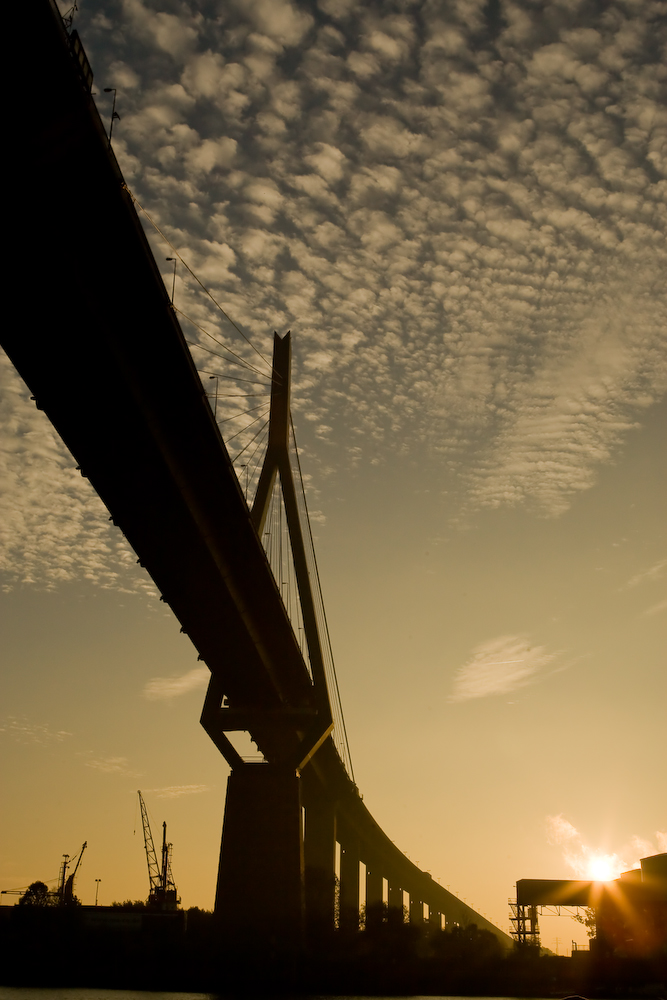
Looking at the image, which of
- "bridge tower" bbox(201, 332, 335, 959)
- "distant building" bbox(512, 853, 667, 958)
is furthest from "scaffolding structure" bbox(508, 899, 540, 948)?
"bridge tower" bbox(201, 332, 335, 959)

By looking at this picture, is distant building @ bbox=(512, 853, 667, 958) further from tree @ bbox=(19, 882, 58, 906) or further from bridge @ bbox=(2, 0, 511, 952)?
tree @ bbox=(19, 882, 58, 906)

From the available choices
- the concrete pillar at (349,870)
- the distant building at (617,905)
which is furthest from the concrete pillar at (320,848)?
the distant building at (617,905)

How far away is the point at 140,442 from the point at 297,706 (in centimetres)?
2458

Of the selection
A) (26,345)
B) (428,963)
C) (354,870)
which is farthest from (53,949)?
(354,870)

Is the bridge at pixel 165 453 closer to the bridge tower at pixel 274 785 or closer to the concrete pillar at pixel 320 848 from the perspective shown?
the bridge tower at pixel 274 785

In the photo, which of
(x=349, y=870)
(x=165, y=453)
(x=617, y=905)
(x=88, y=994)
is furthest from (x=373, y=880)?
(x=165, y=453)

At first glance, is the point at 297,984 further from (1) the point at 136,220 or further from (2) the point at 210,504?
(1) the point at 136,220

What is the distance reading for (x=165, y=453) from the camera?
92.3ft

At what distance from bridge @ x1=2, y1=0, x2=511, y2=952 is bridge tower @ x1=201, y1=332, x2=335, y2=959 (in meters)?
0.07

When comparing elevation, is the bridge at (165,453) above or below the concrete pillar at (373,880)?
above

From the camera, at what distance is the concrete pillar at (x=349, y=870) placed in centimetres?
8382

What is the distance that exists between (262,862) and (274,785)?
3.87 metres

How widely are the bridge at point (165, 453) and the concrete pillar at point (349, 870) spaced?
92.2 feet

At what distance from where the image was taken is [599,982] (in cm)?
5650
